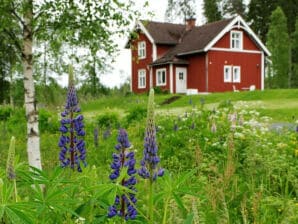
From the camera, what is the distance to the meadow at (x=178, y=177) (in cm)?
189

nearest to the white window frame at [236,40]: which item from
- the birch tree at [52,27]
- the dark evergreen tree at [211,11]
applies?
the dark evergreen tree at [211,11]

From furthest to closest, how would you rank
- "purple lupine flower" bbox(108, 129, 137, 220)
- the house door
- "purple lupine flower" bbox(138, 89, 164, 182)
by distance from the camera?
the house door → "purple lupine flower" bbox(108, 129, 137, 220) → "purple lupine flower" bbox(138, 89, 164, 182)

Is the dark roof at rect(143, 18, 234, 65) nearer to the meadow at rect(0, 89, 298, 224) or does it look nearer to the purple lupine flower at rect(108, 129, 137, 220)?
the meadow at rect(0, 89, 298, 224)

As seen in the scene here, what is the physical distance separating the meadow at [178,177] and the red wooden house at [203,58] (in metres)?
18.6

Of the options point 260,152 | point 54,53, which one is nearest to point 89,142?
point 54,53

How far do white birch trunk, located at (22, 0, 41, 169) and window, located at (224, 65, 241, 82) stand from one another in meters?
28.4

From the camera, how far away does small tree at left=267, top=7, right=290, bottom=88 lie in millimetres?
46312

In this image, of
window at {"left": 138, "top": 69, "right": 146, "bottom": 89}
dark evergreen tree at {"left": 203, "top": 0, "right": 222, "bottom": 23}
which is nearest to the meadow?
window at {"left": 138, "top": 69, "right": 146, "bottom": 89}

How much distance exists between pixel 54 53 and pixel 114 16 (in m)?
1.34

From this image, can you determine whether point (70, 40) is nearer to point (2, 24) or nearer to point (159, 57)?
point (2, 24)

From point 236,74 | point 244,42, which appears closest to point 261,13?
point 244,42

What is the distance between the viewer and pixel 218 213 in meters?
4.02

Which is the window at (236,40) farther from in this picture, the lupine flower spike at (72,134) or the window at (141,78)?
the lupine flower spike at (72,134)

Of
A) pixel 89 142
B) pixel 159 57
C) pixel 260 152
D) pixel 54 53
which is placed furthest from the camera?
pixel 159 57
